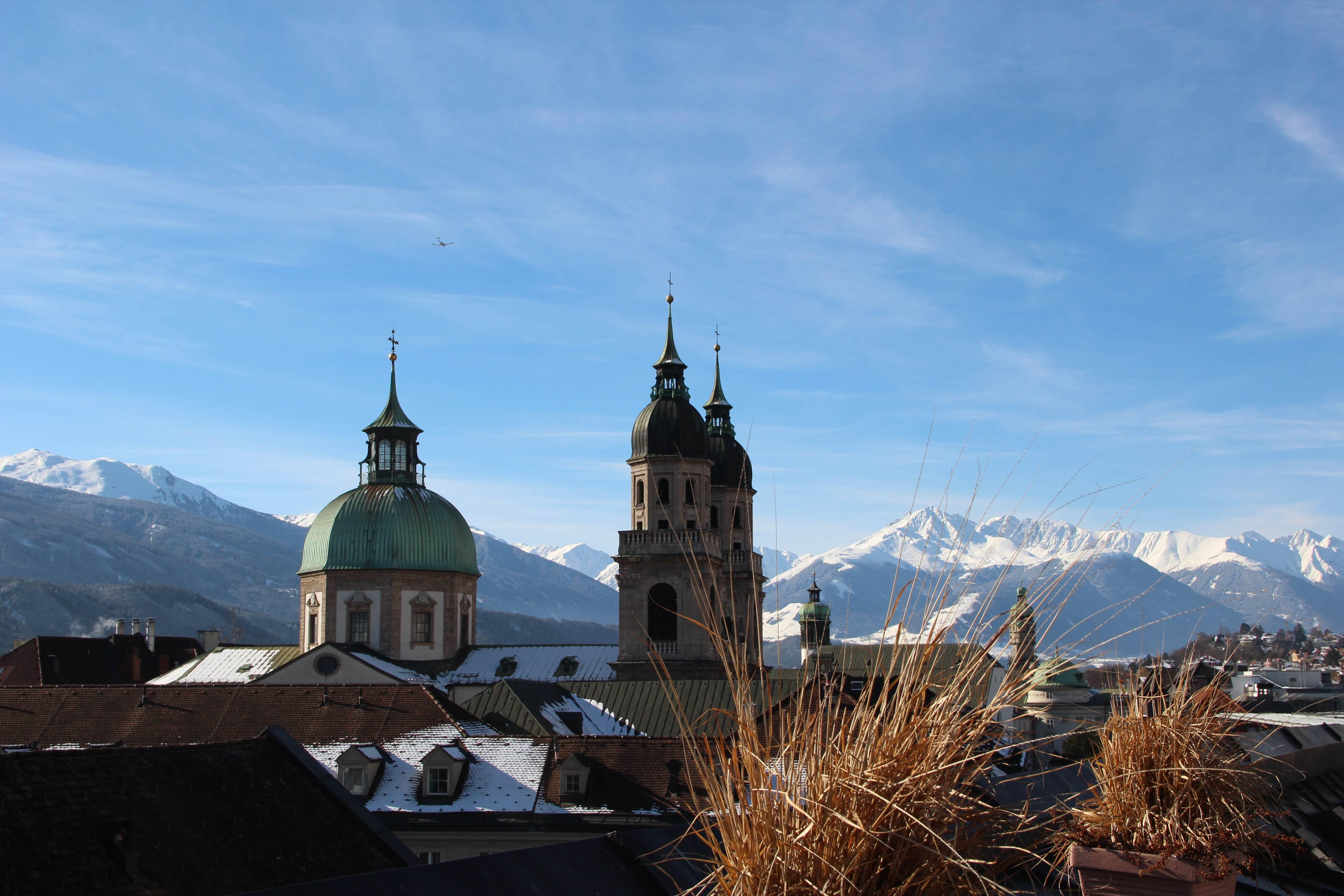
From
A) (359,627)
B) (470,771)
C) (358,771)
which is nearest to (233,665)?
(359,627)

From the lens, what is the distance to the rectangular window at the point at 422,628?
58656 millimetres

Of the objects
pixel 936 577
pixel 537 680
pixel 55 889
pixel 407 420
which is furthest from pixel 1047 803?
pixel 407 420

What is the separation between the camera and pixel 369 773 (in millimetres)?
33875

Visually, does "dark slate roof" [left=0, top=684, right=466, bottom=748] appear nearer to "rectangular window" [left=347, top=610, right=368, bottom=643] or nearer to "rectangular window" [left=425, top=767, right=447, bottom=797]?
"rectangular window" [left=425, top=767, right=447, bottom=797]

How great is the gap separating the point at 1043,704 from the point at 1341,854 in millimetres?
7276

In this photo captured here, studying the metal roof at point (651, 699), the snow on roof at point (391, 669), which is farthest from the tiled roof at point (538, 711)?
the snow on roof at point (391, 669)

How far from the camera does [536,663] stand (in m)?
59.0

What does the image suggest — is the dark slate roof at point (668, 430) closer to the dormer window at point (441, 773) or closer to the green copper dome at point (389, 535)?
the green copper dome at point (389, 535)

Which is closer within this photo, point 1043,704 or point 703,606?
point 1043,704

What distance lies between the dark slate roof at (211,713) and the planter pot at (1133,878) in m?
32.5

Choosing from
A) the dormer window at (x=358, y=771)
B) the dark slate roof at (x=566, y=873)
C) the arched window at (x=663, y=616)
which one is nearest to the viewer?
the dark slate roof at (x=566, y=873)

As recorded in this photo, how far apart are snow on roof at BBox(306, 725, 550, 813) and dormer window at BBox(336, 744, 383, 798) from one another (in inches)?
9.1

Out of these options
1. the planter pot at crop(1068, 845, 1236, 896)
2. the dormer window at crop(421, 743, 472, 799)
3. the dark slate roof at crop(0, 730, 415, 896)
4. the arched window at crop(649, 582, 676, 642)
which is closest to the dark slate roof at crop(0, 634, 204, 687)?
the arched window at crop(649, 582, 676, 642)

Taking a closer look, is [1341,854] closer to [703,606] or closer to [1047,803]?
[1047,803]
